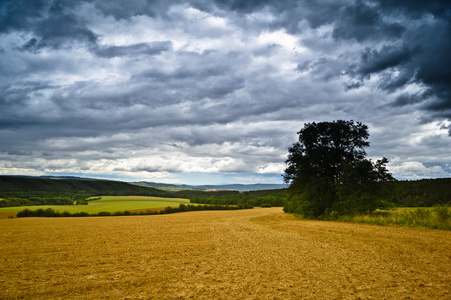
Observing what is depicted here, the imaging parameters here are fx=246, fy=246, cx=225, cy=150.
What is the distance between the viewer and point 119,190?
148m

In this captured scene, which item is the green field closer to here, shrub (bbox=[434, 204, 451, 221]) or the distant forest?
the distant forest

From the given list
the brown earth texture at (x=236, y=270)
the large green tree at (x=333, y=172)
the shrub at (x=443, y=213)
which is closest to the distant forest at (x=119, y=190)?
the large green tree at (x=333, y=172)

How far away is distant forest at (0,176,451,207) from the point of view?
4284 centimetres

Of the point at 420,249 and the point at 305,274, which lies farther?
the point at 420,249

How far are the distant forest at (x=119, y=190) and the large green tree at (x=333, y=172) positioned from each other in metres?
2.18

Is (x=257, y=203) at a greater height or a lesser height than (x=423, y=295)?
lesser

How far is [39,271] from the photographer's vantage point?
8.27 m

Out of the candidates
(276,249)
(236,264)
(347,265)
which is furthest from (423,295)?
(276,249)

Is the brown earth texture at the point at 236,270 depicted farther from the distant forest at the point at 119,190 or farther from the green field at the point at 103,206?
the green field at the point at 103,206

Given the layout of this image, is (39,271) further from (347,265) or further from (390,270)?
(390,270)

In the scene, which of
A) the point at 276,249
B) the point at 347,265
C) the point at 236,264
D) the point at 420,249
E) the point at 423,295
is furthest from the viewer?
the point at 276,249

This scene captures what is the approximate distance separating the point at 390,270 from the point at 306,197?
20.2 metres

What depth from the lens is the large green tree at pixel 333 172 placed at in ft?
80.1

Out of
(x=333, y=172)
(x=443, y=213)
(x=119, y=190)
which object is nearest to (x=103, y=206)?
(x=333, y=172)
